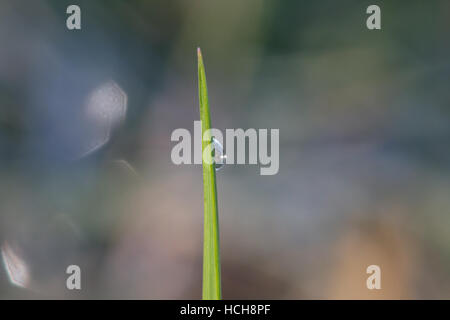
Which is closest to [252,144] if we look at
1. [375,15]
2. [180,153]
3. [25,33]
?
[180,153]

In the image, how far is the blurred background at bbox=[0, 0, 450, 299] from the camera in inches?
31.3

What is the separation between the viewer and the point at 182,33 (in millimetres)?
881

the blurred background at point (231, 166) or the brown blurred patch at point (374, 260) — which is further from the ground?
the blurred background at point (231, 166)

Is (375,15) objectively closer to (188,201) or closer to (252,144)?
(252,144)

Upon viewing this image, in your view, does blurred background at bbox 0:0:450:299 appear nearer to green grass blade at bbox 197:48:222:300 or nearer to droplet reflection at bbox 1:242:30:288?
droplet reflection at bbox 1:242:30:288

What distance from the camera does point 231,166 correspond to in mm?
905

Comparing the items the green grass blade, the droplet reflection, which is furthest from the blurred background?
the green grass blade

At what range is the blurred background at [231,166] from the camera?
0.79 metres

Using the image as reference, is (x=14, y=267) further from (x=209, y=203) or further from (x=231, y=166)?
(x=209, y=203)

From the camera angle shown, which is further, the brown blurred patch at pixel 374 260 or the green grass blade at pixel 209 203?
the brown blurred patch at pixel 374 260

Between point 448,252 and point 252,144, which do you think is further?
point 252,144

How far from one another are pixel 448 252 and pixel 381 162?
219 millimetres

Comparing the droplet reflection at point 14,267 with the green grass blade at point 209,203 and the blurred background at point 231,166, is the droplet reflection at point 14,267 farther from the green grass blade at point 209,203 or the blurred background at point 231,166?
the green grass blade at point 209,203

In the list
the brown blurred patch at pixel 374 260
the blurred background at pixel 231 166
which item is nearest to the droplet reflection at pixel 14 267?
the blurred background at pixel 231 166
